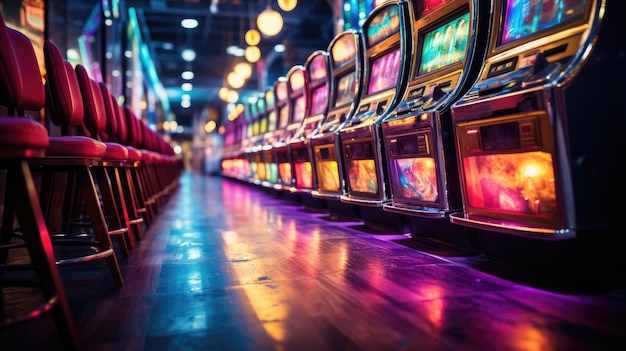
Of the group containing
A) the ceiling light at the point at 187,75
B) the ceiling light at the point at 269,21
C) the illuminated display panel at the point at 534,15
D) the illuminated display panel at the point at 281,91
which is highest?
the ceiling light at the point at 187,75

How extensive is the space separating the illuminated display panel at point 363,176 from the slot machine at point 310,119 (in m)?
0.92

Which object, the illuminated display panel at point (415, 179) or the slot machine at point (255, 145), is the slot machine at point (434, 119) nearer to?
the illuminated display panel at point (415, 179)

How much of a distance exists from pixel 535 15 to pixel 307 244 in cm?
171

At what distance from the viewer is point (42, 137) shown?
127 centimetres

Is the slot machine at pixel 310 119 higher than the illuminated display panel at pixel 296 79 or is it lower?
lower

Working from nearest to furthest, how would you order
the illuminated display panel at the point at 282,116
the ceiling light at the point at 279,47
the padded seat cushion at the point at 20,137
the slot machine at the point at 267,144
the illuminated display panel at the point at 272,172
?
the padded seat cushion at the point at 20,137
the illuminated display panel at the point at 272,172
the slot machine at the point at 267,144
the illuminated display panel at the point at 282,116
the ceiling light at the point at 279,47

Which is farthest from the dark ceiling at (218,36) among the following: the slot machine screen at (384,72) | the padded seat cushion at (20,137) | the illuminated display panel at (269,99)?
the padded seat cushion at (20,137)

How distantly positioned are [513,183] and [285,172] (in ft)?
13.2

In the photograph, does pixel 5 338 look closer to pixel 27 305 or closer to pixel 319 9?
pixel 27 305

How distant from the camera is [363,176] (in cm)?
345

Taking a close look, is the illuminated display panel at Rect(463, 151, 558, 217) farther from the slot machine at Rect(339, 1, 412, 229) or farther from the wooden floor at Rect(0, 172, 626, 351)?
the slot machine at Rect(339, 1, 412, 229)

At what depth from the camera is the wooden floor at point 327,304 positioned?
1.28 meters

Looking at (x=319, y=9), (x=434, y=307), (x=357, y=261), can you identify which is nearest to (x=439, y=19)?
(x=357, y=261)

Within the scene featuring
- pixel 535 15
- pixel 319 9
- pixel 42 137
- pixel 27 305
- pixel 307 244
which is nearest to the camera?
pixel 42 137
